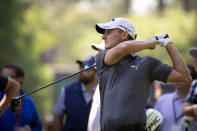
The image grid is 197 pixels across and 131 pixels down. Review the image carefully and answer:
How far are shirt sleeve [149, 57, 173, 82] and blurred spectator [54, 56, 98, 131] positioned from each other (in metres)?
3.64

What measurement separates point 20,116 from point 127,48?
10.5 ft

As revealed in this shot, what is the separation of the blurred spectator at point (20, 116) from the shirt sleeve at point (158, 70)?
116 inches

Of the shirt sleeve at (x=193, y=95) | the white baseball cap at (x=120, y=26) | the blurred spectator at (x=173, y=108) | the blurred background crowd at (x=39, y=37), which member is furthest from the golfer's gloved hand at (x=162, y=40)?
the blurred background crowd at (x=39, y=37)

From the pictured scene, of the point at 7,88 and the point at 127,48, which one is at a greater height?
the point at 127,48

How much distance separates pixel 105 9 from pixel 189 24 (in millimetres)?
36994

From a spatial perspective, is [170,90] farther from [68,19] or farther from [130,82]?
[68,19]

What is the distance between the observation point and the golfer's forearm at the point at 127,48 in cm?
551

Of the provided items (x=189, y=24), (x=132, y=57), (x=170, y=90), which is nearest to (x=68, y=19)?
(x=189, y=24)

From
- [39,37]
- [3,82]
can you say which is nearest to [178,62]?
[3,82]

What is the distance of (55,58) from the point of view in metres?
57.2

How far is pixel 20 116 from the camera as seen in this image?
325 inches

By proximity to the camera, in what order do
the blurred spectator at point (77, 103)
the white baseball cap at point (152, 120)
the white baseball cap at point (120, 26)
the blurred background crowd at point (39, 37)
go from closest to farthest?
1. the white baseball cap at point (120, 26)
2. the white baseball cap at point (152, 120)
3. the blurred spectator at point (77, 103)
4. the blurred background crowd at point (39, 37)

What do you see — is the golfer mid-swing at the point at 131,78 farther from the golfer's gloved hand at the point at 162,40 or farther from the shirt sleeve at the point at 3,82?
the shirt sleeve at the point at 3,82

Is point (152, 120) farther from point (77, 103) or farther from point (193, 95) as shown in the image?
point (77, 103)
